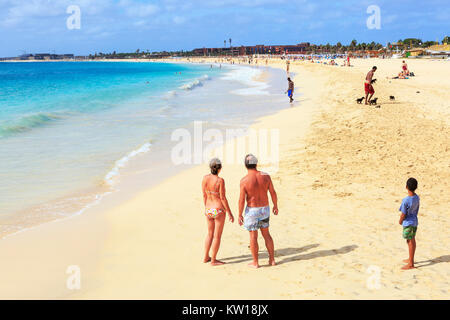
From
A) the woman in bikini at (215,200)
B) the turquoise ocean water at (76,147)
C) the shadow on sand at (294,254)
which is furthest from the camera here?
the turquoise ocean water at (76,147)

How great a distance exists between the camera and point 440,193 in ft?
26.6

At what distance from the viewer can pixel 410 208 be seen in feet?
16.6

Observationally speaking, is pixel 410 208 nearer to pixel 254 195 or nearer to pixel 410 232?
pixel 410 232

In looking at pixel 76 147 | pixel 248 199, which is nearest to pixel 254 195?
pixel 248 199

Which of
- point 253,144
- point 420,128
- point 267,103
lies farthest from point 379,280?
point 267,103

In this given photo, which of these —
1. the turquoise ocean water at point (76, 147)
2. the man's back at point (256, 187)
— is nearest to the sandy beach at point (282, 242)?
the man's back at point (256, 187)

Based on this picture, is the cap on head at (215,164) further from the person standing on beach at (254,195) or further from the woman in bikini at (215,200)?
the person standing on beach at (254,195)

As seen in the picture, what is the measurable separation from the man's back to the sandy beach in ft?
3.48

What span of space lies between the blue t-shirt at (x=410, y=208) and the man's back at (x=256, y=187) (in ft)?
6.03

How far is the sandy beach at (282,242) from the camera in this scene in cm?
500

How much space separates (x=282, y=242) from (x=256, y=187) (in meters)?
1.67
